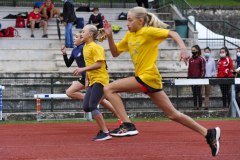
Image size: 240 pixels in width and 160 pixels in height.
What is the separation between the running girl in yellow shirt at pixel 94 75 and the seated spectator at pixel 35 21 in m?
13.3

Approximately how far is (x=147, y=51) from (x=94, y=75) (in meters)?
2.92

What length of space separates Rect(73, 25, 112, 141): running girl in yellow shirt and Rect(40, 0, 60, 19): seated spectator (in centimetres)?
1418

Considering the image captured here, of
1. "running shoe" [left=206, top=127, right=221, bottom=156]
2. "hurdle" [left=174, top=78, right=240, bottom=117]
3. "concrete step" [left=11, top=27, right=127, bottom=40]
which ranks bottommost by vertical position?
"hurdle" [left=174, top=78, right=240, bottom=117]

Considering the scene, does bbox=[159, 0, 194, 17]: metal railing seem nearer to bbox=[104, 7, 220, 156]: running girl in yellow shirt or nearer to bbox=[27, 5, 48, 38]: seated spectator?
bbox=[27, 5, 48, 38]: seated spectator

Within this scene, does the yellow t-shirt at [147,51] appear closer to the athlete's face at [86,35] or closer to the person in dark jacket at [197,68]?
the athlete's face at [86,35]

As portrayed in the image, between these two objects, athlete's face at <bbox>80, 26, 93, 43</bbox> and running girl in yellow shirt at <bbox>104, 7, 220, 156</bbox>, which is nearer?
running girl in yellow shirt at <bbox>104, 7, 220, 156</bbox>

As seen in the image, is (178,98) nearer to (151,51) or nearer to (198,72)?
(198,72)

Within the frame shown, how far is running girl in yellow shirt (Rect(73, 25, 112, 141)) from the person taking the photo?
13.3 m

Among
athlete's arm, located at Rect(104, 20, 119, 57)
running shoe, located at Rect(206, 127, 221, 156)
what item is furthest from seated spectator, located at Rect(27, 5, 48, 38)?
running shoe, located at Rect(206, 127, 221, 156)

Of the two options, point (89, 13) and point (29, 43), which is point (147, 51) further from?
point (89, 13)

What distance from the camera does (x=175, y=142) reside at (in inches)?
507

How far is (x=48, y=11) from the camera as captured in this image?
28.2 meters

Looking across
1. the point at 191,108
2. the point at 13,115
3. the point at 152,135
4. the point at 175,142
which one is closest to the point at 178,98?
the point at 191,108

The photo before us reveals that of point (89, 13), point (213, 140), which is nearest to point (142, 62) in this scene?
point (213, 140)
